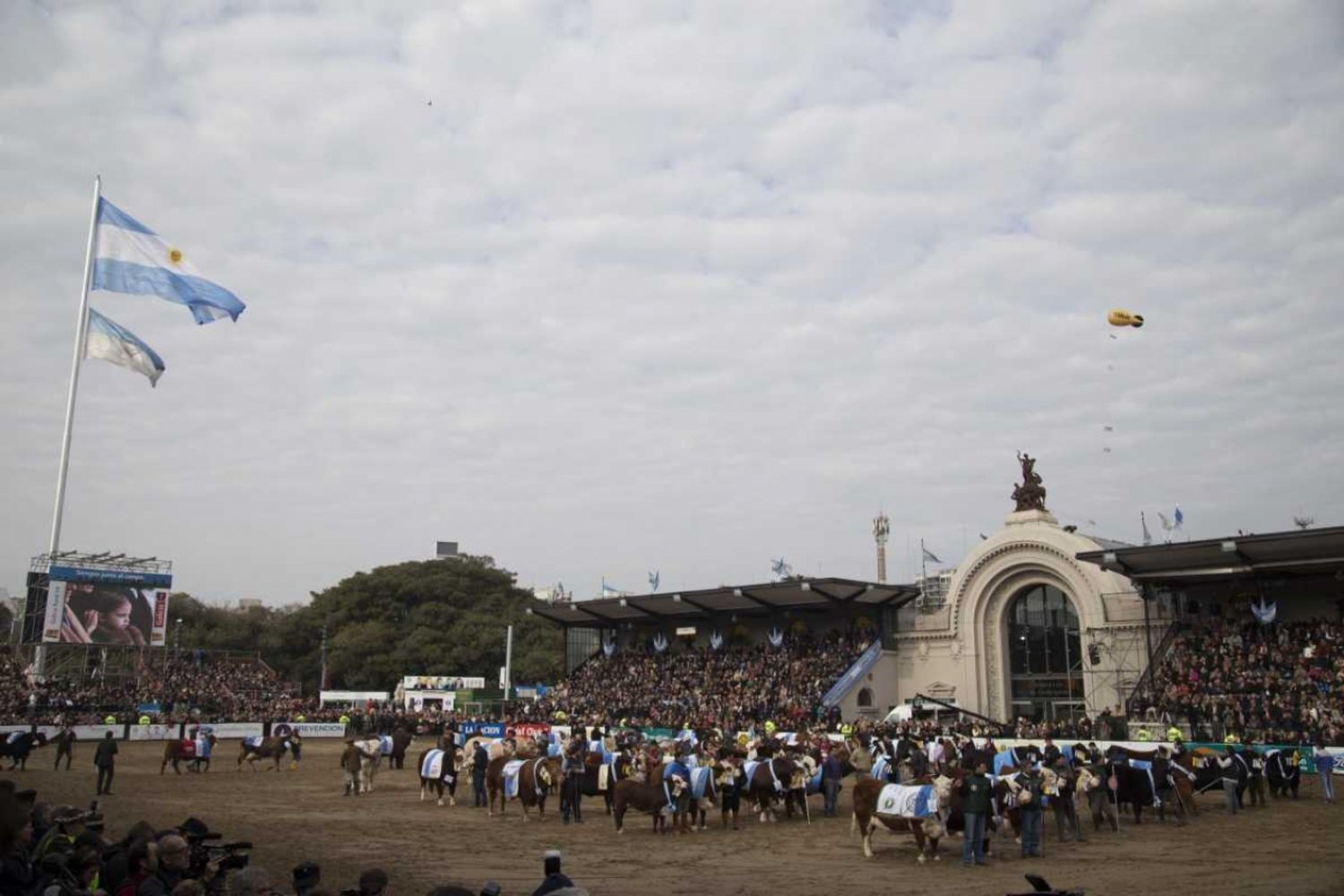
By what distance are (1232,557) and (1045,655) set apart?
9.48 meters

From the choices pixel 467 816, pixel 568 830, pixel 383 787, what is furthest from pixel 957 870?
pixel 383 787

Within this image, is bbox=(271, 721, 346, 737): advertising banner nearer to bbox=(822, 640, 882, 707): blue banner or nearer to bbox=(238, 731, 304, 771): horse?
bbox=(238, 731, 304, 771): horse

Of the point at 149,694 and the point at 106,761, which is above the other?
the point at 149,694

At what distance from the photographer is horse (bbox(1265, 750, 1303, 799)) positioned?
2477 cm

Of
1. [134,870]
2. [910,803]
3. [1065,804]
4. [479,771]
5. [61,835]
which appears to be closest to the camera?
[134,870]

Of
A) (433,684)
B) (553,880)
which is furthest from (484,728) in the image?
(553,880)

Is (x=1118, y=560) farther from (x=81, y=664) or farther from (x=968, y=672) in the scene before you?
(x=81, y=664)

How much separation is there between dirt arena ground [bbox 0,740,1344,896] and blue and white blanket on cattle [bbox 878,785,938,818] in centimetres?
74

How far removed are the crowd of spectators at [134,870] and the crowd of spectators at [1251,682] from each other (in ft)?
95.8

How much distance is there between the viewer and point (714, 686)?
167ft

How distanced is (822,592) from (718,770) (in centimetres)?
2696

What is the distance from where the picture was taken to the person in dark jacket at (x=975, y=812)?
1634 centimetres

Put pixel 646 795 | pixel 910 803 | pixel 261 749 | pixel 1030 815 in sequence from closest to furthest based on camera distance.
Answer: pixel 910 803 → pixel 1030 815 → pixel 646 795 → pixel 261 749

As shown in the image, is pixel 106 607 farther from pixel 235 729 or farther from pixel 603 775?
pixel 603 775
